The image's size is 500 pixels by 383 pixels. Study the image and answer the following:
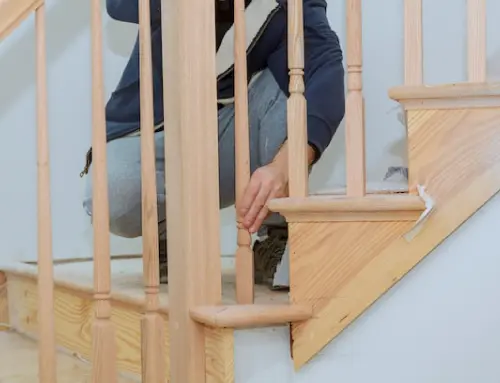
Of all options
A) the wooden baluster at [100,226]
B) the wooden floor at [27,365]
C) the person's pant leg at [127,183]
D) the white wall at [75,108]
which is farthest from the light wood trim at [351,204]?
the white wall at [75,108]

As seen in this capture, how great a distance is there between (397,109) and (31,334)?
3.48 ft

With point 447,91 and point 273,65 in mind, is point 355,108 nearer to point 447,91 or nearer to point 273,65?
point 447,91

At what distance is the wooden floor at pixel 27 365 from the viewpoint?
1492 millimetres

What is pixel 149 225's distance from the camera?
3.90 feet

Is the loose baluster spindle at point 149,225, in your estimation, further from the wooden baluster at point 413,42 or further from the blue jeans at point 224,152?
the wooden baluster at point 413,42

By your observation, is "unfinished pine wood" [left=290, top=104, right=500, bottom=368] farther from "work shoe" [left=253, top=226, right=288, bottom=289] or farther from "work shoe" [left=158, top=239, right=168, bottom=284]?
"work shoe" [left=158, top=239, right=168, bottom=284]

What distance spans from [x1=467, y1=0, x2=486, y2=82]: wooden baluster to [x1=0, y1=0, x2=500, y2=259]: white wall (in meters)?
0.97

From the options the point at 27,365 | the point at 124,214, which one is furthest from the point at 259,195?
the point at 27,365

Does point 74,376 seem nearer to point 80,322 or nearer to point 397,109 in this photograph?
point 80,322

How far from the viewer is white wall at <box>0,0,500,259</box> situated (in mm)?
2146

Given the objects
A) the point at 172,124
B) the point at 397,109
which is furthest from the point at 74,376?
the point at 397,109

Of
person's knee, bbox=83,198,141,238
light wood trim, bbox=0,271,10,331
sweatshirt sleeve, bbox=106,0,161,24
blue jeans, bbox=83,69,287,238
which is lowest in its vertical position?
light wood trim, bbox=0,271,10,331

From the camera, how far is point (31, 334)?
187 cm

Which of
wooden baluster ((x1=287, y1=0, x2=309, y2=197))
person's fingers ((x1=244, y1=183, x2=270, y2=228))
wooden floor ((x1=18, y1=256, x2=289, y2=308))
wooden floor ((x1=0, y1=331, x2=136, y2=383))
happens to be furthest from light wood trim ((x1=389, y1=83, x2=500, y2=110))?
wooden floor ((x1=0, y1=331, x2=136, y2=383))
